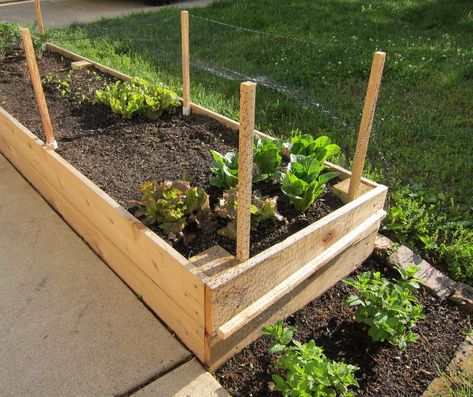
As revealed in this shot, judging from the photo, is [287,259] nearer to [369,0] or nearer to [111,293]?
[111,293]

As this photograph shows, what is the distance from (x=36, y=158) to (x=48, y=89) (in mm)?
1220

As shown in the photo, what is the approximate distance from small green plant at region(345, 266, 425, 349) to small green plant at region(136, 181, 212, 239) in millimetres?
736

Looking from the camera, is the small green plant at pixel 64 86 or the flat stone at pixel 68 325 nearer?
the flat stone at pixel 68 325

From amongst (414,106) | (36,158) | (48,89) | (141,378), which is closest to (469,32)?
(414,106)

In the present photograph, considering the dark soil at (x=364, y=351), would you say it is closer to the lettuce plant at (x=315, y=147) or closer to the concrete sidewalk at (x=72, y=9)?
the lettuce plant at (x=315, y=147)

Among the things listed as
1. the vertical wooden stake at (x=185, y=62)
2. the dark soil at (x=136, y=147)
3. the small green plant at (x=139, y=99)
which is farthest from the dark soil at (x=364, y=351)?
the small green plant at (x=139, y=99)

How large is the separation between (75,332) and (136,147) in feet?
4.09

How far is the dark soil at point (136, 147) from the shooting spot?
7.13 ft

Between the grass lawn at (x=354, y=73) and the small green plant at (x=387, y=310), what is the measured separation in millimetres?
588

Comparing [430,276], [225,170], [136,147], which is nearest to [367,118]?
[225,170]

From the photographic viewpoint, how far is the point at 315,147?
2367 mm

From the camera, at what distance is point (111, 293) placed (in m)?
2.27

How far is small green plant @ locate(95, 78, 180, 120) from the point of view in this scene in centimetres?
314

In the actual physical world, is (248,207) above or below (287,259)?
above
